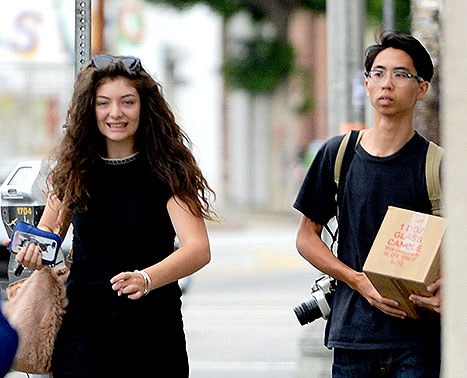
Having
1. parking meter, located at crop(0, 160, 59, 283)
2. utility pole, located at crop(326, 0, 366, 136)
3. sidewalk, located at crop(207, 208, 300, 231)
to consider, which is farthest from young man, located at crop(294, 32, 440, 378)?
sidewalk, located at crop(207, 208, 300, 231)

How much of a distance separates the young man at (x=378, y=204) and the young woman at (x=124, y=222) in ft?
1.50

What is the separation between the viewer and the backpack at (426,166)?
4422 millimetres

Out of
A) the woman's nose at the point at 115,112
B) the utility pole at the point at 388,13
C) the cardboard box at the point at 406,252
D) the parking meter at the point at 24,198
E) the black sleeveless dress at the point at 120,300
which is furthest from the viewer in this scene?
the utility pole at the point at 388,13

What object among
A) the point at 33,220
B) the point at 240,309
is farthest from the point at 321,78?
the point at 33,220

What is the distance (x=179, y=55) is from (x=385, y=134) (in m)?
34.9

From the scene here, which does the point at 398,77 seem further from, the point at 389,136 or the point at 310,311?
the point at 310,311

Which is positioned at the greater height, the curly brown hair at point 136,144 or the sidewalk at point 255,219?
the curly brown hair at point 136,144

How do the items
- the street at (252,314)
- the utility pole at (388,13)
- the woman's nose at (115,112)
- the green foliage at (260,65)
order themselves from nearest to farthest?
the woman's nose at (115,112)
the street at (252,314)
the utility pole at (388,13)
the green foliage at (260,65)

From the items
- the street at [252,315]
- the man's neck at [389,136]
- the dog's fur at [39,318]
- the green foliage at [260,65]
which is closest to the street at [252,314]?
the street at [252,315]

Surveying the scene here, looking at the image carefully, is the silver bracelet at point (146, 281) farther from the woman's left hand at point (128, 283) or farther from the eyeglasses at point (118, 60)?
the eyeglasses at point (118, 60)

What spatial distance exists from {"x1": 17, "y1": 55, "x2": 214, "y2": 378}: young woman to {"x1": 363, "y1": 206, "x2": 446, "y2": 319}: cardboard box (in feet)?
1.87

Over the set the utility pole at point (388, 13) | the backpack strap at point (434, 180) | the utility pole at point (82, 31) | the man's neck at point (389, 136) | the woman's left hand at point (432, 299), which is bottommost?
the woman's left hand at point (432, 299)

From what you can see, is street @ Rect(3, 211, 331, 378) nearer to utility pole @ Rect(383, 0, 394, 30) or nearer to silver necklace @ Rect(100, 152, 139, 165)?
utility pole @ Rect(383, 0, 394, 30)

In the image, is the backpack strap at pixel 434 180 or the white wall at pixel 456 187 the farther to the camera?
the backpack strap at pixel 434 180
